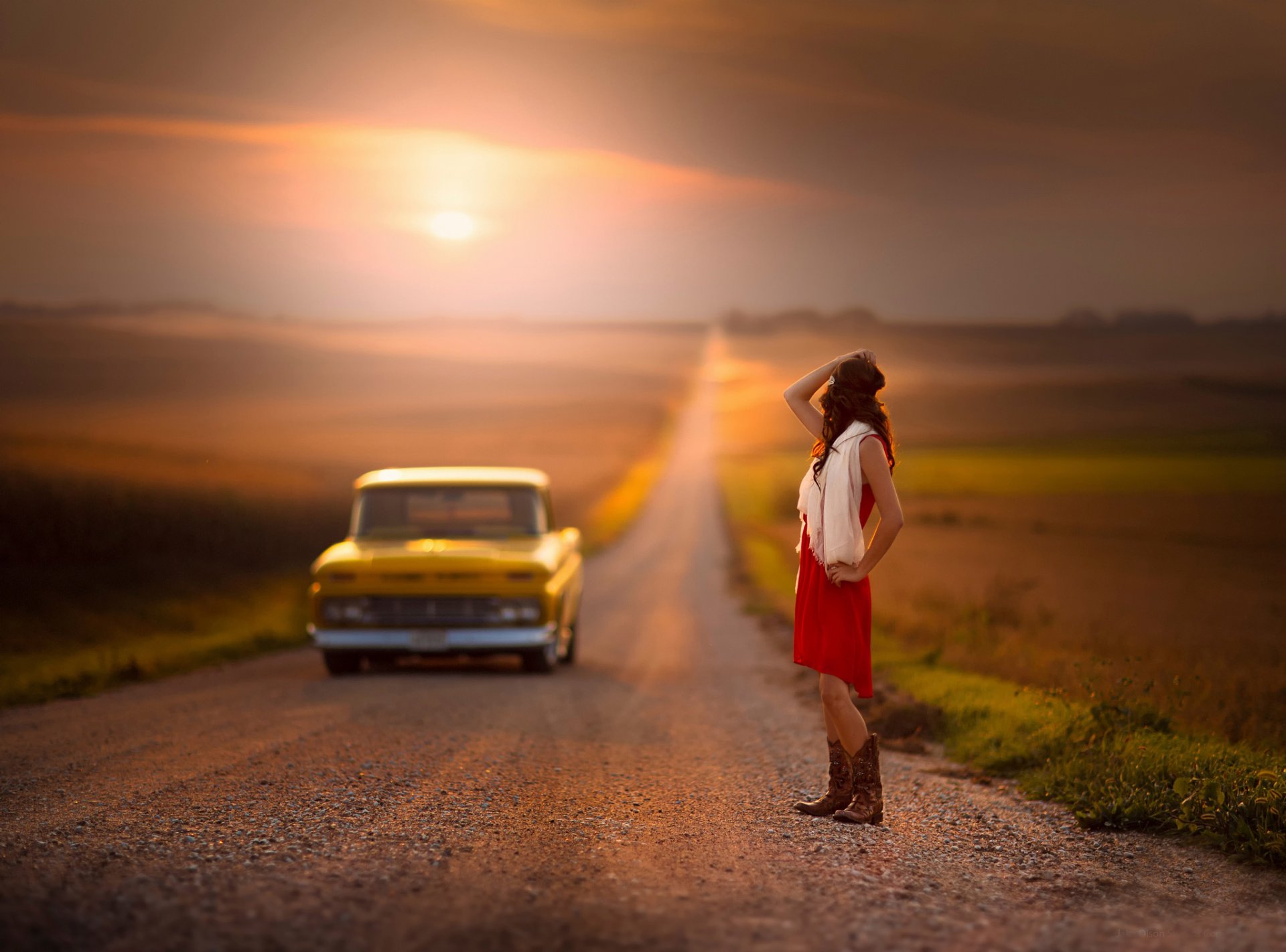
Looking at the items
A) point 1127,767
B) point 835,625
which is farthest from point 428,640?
point 1127,767

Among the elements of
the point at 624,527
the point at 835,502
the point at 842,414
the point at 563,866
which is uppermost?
the point at 842,414

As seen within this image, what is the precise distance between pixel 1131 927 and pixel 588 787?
2.82 meters

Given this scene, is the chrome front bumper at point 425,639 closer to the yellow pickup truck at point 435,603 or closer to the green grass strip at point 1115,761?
the yellow pickup truck at point 435,603

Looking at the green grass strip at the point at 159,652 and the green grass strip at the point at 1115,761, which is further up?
the green grass strip at the point at 1115,761

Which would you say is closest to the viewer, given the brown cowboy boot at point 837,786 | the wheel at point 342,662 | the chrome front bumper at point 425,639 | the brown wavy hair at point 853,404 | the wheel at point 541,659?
the brown wavy hair at point 853,404

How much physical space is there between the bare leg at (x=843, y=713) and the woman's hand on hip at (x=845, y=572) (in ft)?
1.47

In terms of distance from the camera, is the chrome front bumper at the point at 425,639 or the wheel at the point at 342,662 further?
the wheel at the point at 342,662

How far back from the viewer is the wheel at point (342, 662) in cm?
1105

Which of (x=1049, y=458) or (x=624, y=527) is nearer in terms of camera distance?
(x=624, y=527)

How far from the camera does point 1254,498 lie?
43.9 metres

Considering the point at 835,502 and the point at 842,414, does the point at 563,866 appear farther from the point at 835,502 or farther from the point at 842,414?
the point at 842,414

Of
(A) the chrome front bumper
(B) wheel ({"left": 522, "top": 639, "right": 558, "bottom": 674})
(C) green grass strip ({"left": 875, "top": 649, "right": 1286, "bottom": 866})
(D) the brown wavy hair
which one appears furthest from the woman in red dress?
(B) wheel ({"left": 522, "top": 639, "right": 558, "bottom": 674})

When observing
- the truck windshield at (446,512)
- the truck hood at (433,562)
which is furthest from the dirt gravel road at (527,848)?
the truck windshield at (446,512)

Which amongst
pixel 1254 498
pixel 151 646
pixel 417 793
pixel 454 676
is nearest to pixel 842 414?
pixel 417 793
